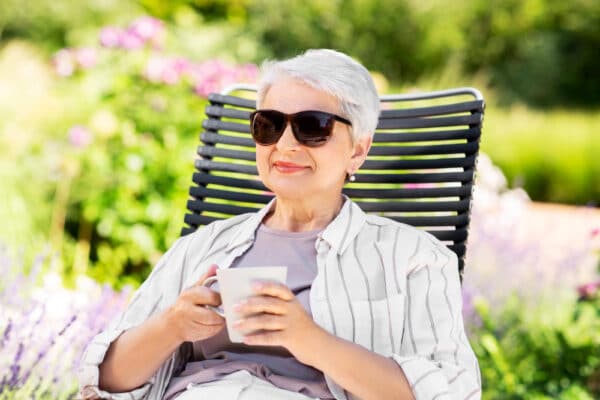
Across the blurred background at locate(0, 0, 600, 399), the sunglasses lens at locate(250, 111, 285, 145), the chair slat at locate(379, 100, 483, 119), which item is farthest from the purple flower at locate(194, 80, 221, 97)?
the sunglasses lens at locate(250, 111, 285, 145)

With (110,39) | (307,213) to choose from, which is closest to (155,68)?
(110,39)

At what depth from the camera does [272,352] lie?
2203 mm

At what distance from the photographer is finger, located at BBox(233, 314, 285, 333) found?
181 cm

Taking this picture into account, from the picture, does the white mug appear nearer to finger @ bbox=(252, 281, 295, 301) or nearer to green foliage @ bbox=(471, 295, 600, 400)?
finger @ bbox=(252, 281, 295, 301)

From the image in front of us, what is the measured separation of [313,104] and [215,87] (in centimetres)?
351

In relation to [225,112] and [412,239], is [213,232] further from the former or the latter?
[225,112]

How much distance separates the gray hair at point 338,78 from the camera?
218cm

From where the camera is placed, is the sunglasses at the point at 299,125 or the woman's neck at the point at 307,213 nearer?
the sunglasses at the point at 299,125

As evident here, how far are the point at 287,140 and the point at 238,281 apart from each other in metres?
0.52

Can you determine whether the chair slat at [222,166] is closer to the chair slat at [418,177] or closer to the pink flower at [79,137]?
the chair slat at [418,177]

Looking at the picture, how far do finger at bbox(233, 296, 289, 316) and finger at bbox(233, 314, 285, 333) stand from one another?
A: 0.01m

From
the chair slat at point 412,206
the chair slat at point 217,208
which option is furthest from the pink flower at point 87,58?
the chair slat at point 412,206

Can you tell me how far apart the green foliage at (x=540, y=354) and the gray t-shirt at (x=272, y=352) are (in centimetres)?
174

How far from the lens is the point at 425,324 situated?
6.84 feet
